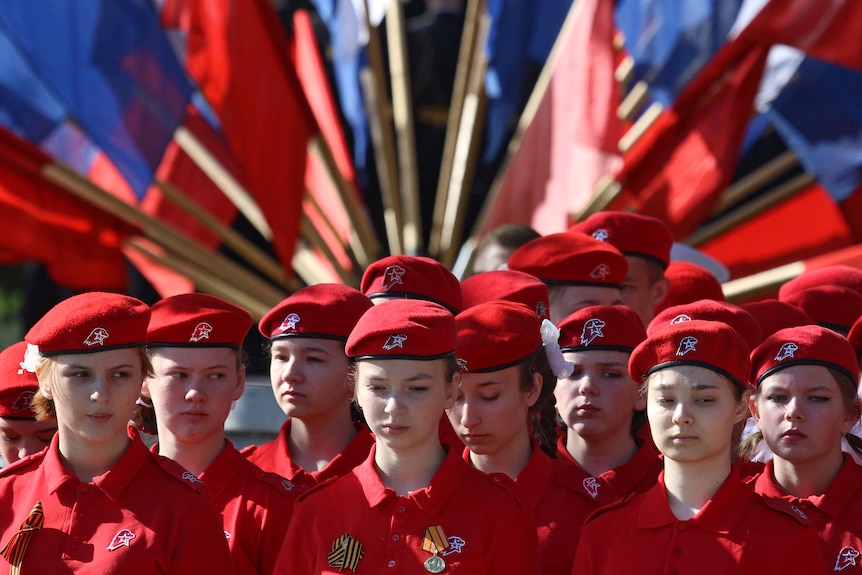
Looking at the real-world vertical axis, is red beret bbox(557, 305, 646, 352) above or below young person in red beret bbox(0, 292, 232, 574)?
above

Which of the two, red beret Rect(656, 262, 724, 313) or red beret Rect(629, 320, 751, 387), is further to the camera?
red beret Rect(656, 262, 724, 313)

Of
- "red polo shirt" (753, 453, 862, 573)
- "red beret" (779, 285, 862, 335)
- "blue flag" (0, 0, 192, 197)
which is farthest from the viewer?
"blue flag" (0, 0, 192, 197)

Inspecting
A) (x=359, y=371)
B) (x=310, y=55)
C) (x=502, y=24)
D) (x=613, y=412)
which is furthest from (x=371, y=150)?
(x=359, y=371)

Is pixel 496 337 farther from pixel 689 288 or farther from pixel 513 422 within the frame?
pixel 689 288

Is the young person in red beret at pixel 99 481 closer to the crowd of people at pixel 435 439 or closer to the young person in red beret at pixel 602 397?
the crowd of people at pixel 435 439

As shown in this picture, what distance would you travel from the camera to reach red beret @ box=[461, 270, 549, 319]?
462 centimetres

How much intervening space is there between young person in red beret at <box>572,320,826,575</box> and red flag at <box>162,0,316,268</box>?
172 inches

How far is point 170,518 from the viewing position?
11.3ft

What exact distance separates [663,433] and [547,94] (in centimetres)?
496

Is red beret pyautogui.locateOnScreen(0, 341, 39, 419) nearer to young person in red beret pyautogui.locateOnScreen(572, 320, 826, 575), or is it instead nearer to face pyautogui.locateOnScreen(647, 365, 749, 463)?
young person in red beret pyautogui.locateOnScreen(572, 320, 826, 575)

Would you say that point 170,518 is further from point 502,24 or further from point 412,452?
point 502,24

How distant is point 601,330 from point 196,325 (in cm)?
124

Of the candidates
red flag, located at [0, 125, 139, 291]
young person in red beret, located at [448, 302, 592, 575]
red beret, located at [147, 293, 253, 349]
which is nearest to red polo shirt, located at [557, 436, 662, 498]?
young person in red beret, located at [448, 302, 592, 575]

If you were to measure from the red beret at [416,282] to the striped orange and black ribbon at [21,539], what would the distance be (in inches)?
58.2
